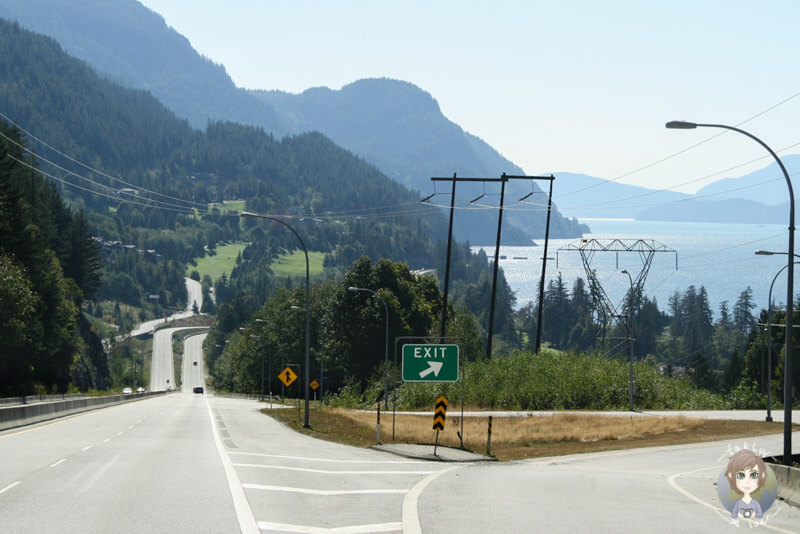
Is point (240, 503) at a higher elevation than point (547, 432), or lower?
higher

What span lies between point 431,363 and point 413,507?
1890 cm

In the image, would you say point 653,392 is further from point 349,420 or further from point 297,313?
point 297,313

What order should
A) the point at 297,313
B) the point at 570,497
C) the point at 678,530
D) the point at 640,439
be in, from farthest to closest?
the point at 297,313 → the point at 640,439 → the point at 570,497 → the point at 678,530

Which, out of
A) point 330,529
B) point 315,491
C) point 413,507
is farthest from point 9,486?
point 413,507

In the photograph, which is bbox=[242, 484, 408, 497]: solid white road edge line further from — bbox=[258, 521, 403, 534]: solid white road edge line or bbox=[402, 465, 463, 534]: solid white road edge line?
bbox=[258, 521, 403, 534]: solid white road edge line

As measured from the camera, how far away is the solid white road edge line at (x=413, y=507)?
12.9 metres

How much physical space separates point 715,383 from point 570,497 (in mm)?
141668

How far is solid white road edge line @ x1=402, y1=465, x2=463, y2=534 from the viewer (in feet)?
42.4

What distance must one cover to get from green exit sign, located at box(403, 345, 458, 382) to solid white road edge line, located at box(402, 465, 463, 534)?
40.9ft

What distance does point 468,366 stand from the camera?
7288cm

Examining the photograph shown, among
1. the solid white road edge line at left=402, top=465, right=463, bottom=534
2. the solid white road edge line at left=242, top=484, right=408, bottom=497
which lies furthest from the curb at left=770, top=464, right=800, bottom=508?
the solid white road edge line at left=242, top=484, right=408, bottom=497

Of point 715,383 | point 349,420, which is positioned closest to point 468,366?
point 349,420

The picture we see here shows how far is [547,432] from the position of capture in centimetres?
4369

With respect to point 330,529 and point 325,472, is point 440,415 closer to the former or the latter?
point 325,472
